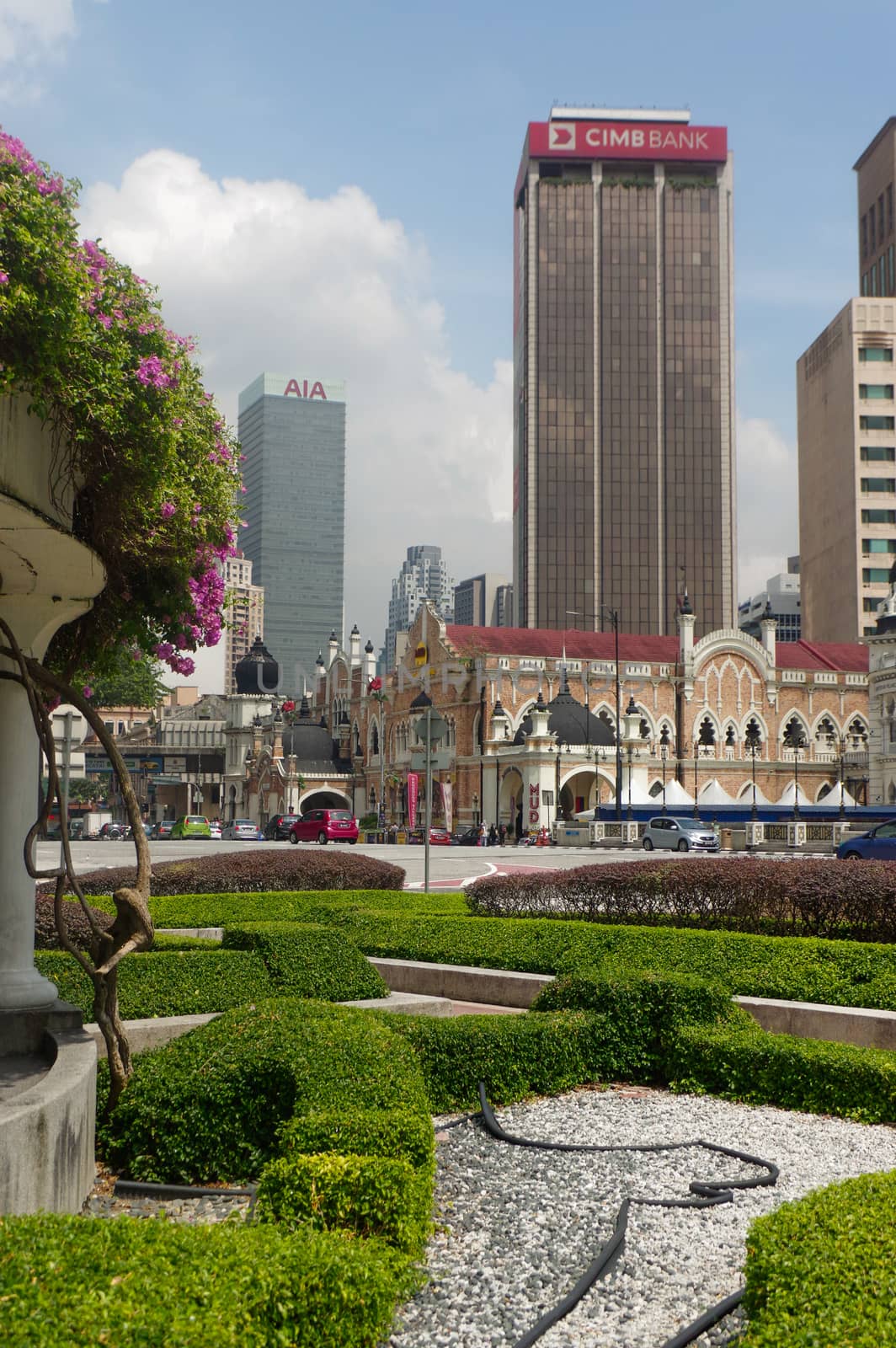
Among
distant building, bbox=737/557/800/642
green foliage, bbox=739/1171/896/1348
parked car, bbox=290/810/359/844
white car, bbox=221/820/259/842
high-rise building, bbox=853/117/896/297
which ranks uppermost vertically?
high-rise building, bbox=853/117/896/297

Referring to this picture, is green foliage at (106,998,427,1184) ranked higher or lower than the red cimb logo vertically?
lower

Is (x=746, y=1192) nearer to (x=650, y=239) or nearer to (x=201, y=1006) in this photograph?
(x=201, y=1006)

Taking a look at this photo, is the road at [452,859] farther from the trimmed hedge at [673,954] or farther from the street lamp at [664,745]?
the street lamp at [664,745]

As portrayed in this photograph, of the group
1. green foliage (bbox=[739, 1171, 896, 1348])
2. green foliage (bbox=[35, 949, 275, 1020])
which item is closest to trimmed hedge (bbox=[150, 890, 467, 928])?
green foliage (bbox=[35, 949, 275, 1020])

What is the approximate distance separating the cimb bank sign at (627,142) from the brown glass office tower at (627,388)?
20 centimetres

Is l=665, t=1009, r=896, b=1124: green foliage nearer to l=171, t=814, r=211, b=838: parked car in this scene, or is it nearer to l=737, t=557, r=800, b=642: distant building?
l=171, t=814, r=211, b=838: parked car

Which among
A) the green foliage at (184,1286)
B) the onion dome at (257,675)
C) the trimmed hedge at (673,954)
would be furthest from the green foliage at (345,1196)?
the onion dome at (257,675)

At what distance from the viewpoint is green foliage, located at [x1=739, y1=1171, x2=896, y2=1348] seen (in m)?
3.41

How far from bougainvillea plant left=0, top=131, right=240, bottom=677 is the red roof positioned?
62.5m

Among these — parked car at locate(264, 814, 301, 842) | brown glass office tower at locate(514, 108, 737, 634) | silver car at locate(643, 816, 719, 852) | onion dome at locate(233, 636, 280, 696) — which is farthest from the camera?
brown glass office tower at locate(514, 108, 737, 634)

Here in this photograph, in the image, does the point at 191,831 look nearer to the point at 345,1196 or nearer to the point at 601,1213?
the point at 601,1213

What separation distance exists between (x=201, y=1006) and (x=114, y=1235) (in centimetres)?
485

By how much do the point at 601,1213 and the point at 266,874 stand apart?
11.3m

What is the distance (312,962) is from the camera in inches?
368
